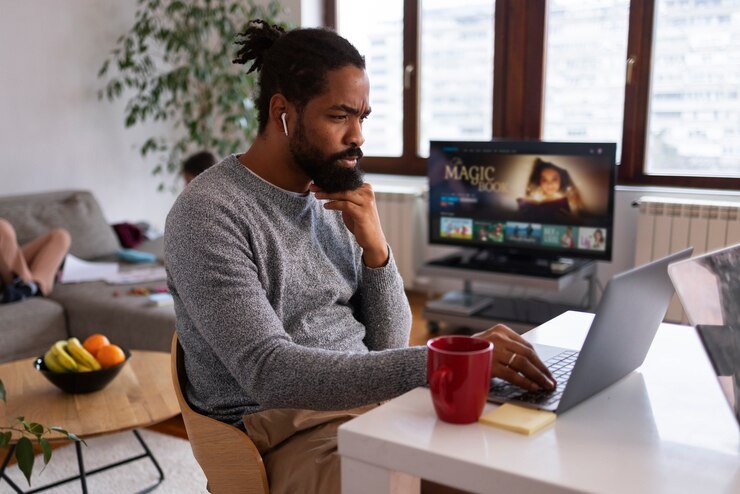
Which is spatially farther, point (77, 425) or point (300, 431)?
point (77, 425)

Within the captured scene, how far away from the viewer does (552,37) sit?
13.0 ft

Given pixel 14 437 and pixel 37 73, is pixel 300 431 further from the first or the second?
pixel 37 73

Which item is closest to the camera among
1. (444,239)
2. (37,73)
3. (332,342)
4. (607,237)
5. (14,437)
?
(332,342)

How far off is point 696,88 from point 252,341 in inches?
126

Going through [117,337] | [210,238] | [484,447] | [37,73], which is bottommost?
[117,337]

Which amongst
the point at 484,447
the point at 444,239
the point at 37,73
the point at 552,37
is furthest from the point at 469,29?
the point at 484,447

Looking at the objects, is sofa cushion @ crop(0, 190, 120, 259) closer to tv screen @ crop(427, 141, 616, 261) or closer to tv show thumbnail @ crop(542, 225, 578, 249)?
tv screen @ crop(427, 141, 616, 261)

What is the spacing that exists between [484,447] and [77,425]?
1342 mm

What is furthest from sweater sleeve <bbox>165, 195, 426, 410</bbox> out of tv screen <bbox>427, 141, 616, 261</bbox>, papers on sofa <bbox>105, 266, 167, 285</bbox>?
tv screen <bbox>427, 141, 616, 261</bbox>

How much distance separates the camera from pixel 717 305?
817 mm

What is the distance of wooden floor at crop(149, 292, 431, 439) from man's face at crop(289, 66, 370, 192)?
1237mm

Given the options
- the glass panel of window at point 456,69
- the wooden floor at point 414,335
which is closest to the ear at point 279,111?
the wooden floor at point 414,335

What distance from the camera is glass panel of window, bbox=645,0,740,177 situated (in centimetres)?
352

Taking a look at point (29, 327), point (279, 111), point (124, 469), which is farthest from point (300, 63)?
point (29, 327)
